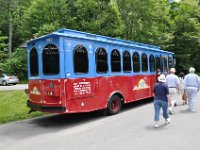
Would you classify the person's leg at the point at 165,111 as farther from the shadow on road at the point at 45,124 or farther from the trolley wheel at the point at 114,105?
the trolley wheel at the point at 114,105

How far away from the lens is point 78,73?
384 inches

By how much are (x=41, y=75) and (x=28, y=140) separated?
8.62 feet

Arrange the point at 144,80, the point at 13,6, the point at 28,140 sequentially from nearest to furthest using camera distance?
the point at 28,140
the point at 144,80
the point at 13,6

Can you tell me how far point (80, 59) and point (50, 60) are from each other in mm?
981

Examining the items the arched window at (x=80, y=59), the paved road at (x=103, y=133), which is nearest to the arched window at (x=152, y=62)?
the paved road at (x=103, y=133)

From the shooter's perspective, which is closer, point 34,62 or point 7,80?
point 34,62

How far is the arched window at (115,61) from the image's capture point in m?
11.6

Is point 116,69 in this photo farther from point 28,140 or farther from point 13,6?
point 13,6

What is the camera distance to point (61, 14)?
1375 inches

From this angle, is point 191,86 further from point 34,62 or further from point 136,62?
point 34,62

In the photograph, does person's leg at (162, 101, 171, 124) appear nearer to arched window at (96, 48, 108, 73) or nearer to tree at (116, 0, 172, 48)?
arched window at (96, 48, 108, 73)

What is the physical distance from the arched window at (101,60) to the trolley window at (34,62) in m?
2.13

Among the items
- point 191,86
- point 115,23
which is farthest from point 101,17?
point 191,86

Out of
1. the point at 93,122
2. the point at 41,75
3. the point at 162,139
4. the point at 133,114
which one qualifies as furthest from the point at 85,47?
the point at 162,139
